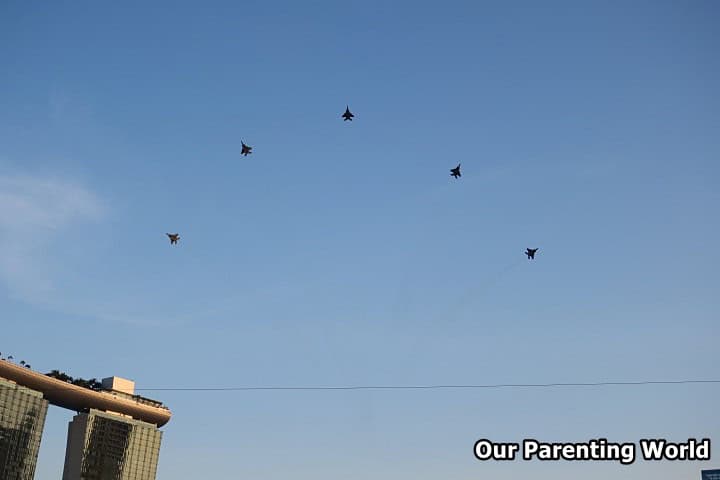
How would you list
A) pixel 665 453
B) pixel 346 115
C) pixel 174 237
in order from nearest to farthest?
pixel 665 453 < pixel 346 115 < pixel 174 237

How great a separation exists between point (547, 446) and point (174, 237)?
246 feet

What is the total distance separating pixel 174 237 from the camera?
130 meters

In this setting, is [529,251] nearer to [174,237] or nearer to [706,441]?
[706,441]

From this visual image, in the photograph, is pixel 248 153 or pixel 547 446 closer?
pixel 547 446

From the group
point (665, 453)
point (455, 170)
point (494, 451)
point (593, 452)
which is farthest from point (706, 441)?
point (455, 170)

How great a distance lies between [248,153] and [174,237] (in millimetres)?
25509

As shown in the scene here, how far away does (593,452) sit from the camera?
2800 inches

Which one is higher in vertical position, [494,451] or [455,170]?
[455,170]

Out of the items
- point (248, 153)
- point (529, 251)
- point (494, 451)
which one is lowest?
point (494, 451)

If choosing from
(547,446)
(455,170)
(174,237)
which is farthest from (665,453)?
(174,237)

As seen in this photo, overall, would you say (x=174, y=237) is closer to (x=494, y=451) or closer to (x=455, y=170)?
(x=455, y=170)

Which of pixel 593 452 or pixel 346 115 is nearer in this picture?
pixel 593 452

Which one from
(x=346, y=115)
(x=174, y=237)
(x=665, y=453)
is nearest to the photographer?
(x=665, y=453)

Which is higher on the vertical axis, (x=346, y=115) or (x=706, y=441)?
(x=346, y=115)
